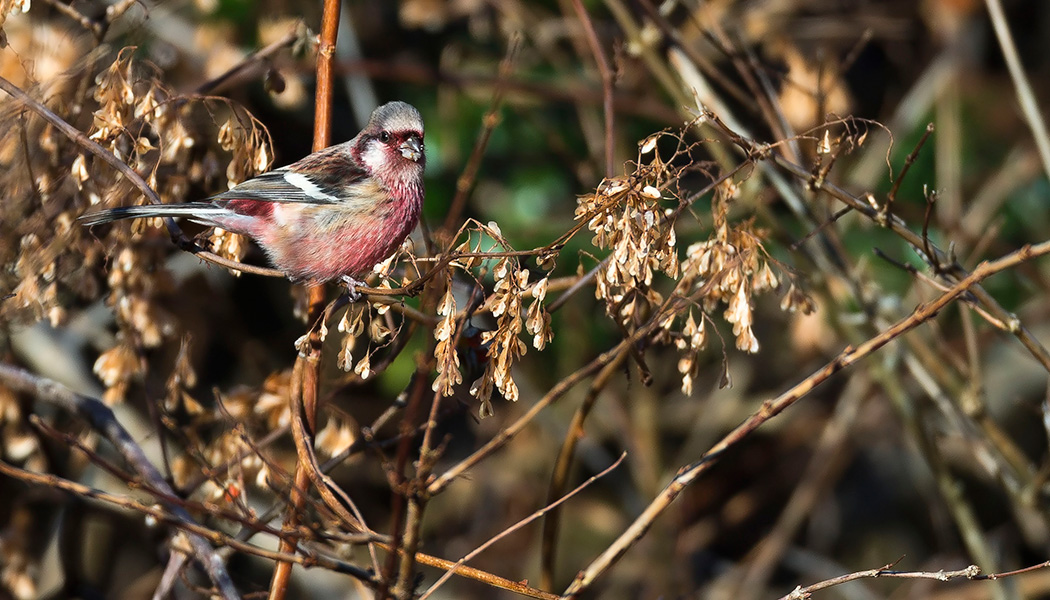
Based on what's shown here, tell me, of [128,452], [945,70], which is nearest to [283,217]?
[128,452]

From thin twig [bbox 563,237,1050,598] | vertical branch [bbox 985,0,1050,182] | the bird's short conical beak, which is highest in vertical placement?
vertical branch [bbox 985,0,1050,182]

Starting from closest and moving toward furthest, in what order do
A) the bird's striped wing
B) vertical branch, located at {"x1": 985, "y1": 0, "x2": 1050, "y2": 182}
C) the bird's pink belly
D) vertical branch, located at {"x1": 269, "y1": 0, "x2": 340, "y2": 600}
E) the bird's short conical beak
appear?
vertical branch, located at {"x1": 269, "y1": 0, "x2": 340, "y2": 600} < the bird's striped wing < the bird's pink belly < the bird's short conical beak < vertical branch, located at {"x1": 985, "y1": 0, "x2": 1050, "y2": 182}

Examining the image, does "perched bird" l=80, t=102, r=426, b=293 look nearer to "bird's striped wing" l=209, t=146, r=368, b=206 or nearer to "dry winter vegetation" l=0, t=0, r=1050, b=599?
"bird's striped wing" l=209, t=146, r=368, b=206

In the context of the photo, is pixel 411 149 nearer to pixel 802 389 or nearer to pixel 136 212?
pixel 136 212

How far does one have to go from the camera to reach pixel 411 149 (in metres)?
3.79

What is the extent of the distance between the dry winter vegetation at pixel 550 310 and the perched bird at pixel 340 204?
16 centimetres

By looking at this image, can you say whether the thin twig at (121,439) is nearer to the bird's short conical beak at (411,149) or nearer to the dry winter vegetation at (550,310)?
the dry winter vegetation at (550,310)

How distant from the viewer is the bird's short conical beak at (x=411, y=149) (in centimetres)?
378

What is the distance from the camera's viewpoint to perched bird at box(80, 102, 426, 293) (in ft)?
11.1

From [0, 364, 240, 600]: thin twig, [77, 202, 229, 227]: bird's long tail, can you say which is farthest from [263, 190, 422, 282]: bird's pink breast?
[0, 364, 240, 600]: thin twig

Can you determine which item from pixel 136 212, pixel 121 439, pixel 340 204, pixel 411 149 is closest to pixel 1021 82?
pixel 411 149

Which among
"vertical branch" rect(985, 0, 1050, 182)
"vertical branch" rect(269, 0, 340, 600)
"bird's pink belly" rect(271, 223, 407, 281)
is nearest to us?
"vertical branch" rect(269, 0, 340, 600)

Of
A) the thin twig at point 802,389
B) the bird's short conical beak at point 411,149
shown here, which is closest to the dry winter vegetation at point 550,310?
the thin twig at point 802,389

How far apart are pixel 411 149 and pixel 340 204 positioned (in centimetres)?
36
